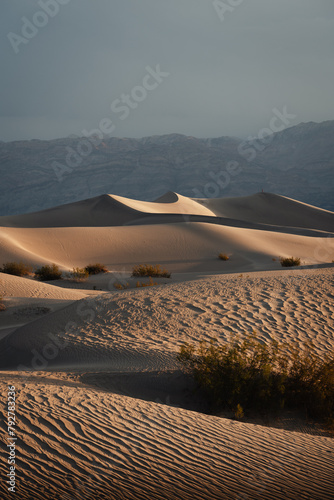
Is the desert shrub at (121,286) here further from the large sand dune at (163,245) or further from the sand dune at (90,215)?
the sand dune at (90,215)

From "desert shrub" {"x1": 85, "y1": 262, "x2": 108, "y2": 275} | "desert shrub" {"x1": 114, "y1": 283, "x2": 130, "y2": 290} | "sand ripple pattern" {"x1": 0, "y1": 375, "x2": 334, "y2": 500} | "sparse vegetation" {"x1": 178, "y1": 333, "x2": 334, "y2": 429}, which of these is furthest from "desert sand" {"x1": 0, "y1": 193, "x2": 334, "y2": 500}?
"desert shrub" {"x1": 85, "y1": 262, "x2": 108, "y2": 275}

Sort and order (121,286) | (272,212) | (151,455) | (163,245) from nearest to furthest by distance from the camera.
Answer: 1. (151,455)
2. (121,286)
3. (163,245)
4. (272,212)

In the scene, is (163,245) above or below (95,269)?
above

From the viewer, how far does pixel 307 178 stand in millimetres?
194750

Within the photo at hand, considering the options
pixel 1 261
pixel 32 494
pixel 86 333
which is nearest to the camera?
pixel 32 494

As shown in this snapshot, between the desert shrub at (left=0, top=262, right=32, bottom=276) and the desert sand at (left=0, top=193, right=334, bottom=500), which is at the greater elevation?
the desert sand at (left=0, top=193, right=334, bottom=500)

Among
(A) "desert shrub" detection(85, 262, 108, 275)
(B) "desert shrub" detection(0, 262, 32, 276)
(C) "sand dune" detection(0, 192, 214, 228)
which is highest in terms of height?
(C) "sand dune" detection(0, 192, 214, 228)

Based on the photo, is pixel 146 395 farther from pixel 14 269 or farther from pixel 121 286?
pixel 14 269

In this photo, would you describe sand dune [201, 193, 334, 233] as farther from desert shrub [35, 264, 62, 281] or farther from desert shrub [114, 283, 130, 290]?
desert shrub [114, 283, 130, 290]

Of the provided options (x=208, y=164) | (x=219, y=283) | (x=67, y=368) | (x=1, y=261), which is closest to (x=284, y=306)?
(x=219, y=283)

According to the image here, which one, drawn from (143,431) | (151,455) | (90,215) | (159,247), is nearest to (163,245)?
(159,247)

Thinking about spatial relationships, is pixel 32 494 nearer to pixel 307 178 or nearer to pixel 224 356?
pixel 224 356

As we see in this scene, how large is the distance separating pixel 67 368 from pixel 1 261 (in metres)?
14.2

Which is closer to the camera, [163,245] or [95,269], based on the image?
[95,269]
